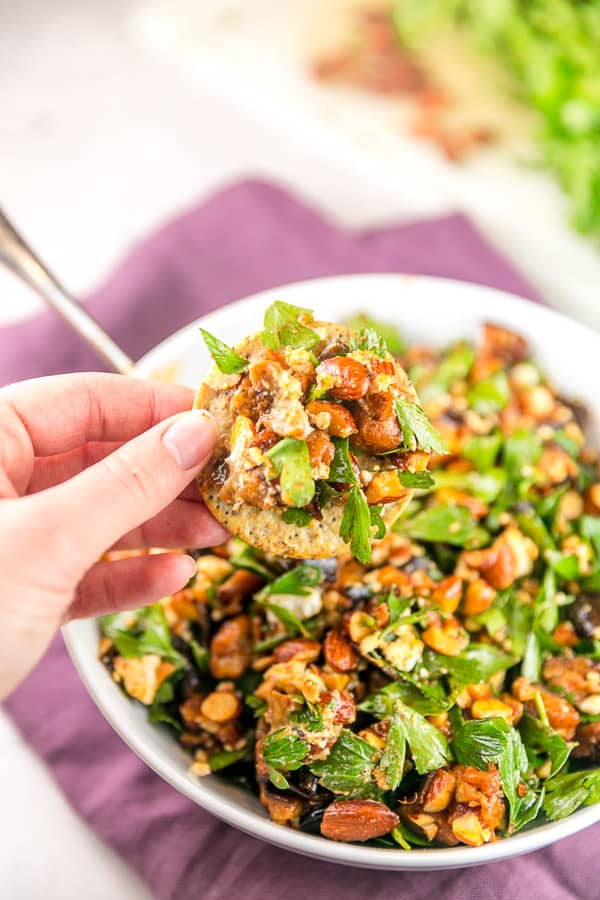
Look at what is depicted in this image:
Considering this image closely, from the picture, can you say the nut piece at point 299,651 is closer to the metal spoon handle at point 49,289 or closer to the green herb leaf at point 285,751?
the green herb leaf at point 285,751

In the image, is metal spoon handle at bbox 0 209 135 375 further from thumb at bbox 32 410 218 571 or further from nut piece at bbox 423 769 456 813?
nut piece at bbox 423 769 456 813

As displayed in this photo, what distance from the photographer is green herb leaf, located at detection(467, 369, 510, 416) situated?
323 cm

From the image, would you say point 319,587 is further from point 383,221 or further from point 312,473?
point 383,221

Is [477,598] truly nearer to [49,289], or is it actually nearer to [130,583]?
[130,583]

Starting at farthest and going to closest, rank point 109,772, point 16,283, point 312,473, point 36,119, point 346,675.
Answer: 1. point 36,119
2. point 16,283
3. point 109,772
4. point 346,675
5. point 312,473

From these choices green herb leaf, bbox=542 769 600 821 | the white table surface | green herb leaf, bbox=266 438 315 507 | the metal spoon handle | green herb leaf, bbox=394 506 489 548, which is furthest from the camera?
the white table surface

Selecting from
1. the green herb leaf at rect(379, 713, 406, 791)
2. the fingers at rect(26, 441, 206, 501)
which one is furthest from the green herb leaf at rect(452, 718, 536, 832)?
the fingers at rect(26, 441, 206, 501)

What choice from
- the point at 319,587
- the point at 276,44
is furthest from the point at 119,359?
the point at 276,44

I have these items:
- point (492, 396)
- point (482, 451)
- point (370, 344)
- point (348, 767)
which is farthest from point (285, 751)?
Answer: point (492, 396)

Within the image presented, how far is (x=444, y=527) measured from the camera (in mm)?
2898

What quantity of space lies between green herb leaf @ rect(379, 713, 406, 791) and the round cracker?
508mm

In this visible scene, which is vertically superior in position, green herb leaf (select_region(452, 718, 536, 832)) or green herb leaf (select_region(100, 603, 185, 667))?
green herb leaf (select_region(100, 603, 185, 667))

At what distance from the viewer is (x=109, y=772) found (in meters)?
3.00

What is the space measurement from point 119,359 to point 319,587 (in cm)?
107
